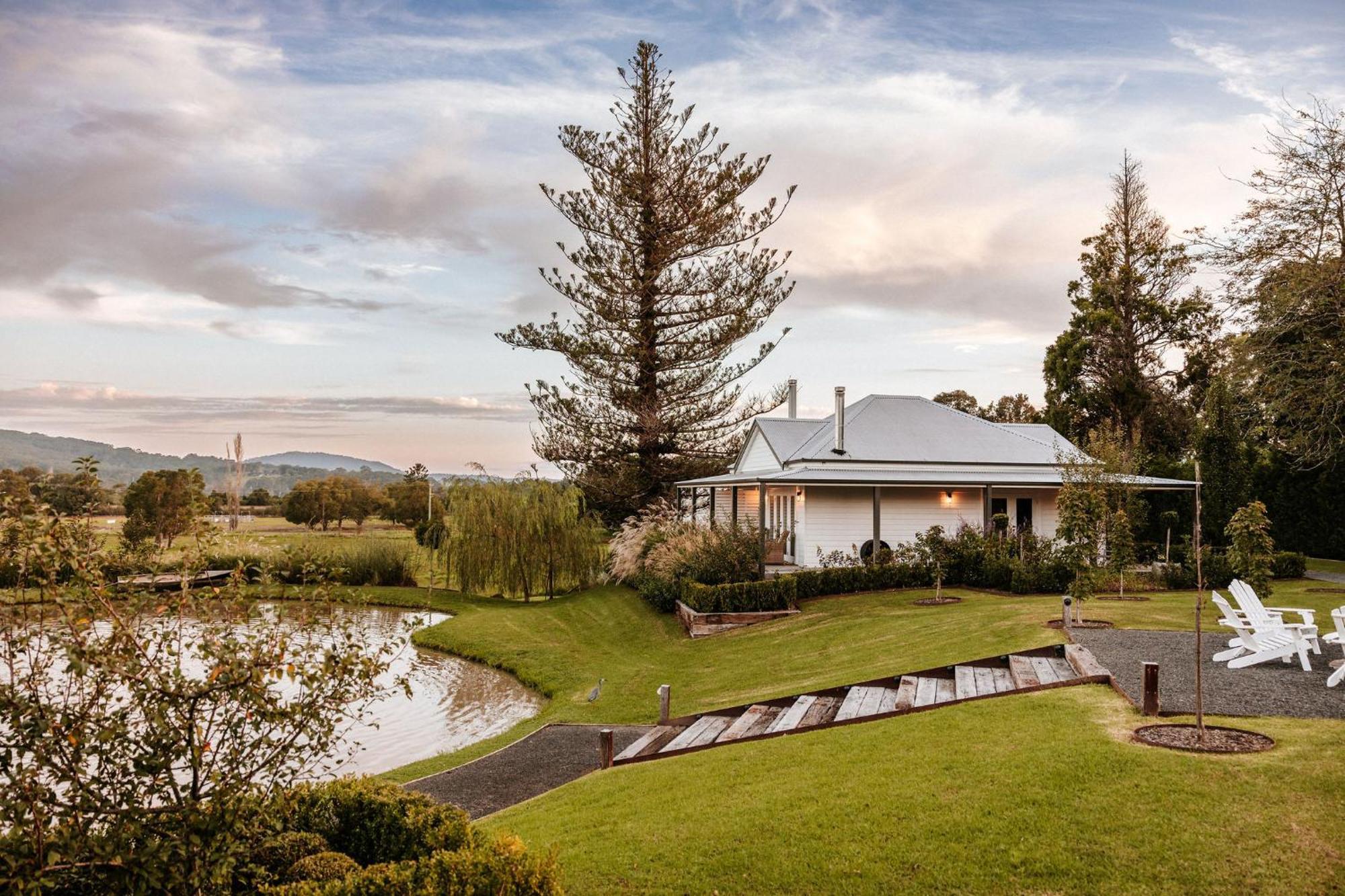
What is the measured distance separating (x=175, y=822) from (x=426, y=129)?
1613 centimetres

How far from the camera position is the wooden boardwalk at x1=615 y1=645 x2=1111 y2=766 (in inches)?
372

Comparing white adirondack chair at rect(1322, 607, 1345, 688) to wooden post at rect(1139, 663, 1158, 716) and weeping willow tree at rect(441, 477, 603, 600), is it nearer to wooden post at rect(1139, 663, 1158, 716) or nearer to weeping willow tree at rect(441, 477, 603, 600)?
wooden post at rect(1139, 663, 1158, 716)

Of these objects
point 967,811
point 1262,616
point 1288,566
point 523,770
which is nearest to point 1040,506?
point 1288,566

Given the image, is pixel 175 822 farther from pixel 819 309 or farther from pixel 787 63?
pixel 819 309

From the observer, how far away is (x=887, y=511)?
78.6 ft

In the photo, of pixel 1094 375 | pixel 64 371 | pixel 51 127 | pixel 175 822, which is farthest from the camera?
pixel 1094 375

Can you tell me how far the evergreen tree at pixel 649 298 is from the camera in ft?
109

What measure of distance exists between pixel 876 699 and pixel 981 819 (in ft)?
14.3

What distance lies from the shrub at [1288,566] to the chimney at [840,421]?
10726mm

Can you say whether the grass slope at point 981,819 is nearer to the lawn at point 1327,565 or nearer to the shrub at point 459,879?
the shrub at point 459,879

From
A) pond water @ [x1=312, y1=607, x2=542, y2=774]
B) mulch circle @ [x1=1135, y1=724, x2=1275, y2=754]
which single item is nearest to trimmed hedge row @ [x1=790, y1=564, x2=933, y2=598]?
pond water @ [x1=312, y1=607, x2=542, y2=774]

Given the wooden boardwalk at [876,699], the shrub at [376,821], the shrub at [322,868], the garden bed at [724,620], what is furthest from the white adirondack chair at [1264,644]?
the shrub at [322,868]

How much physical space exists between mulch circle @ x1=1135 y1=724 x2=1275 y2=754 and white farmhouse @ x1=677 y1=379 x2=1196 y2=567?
1290cm

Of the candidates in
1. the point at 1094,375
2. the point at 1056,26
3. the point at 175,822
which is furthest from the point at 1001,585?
the point at 1094,375
